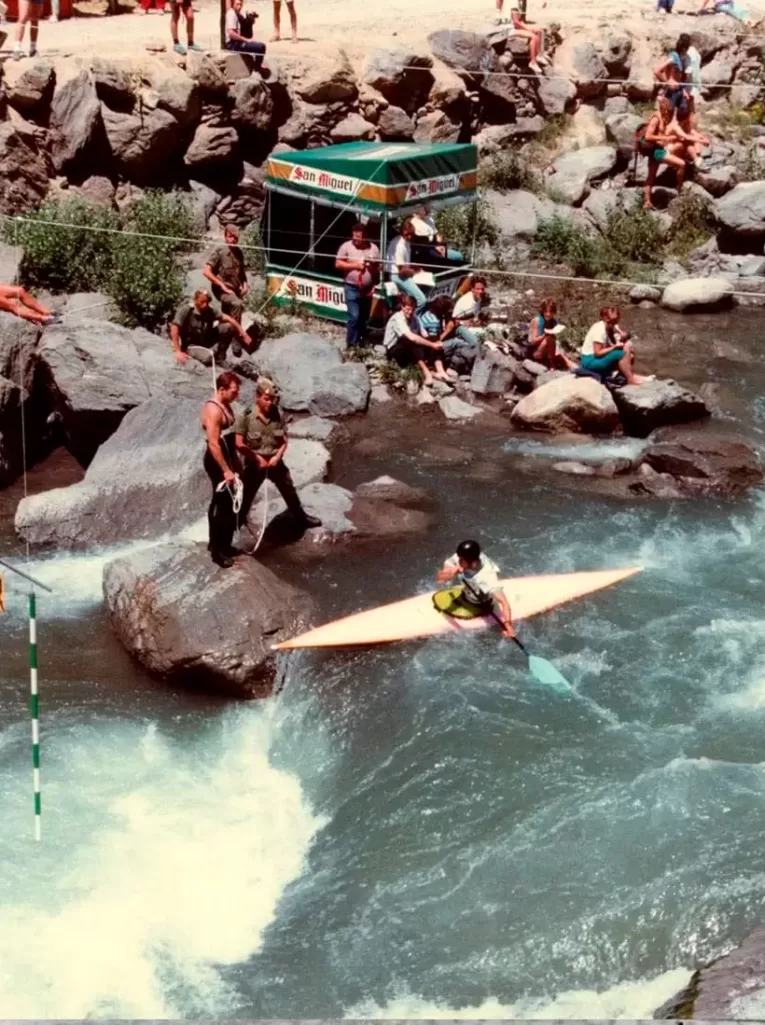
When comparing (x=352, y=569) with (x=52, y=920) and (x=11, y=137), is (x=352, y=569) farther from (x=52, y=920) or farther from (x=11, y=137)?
(x=11, y=137)

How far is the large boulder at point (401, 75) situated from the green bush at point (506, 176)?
1.32m

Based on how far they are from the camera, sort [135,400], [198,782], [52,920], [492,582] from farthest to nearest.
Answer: [135,400], [492,582], [198,782], [52,920]

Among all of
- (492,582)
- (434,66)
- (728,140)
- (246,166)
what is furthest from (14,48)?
(492,582)

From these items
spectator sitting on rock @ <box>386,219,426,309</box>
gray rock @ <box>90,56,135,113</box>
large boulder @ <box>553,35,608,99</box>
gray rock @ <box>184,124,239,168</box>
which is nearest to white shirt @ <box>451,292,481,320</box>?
spectator sitting on rock @ <box>386,219,426,309</box>

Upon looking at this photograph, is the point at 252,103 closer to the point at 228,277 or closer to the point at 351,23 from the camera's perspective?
the point at 351,23

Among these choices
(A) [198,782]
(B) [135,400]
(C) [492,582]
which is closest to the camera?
(A) [198,782]

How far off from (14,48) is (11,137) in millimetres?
1996

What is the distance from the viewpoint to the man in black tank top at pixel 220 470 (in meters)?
11.3

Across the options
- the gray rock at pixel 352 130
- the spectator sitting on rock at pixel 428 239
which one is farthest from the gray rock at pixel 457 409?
the gray rock at pixel 352 130

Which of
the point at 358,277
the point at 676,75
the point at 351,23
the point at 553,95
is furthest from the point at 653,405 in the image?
the point at 351,23

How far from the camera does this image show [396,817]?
915 centimetres

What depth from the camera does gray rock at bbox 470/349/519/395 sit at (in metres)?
16.2

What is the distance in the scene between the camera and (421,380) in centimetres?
1625

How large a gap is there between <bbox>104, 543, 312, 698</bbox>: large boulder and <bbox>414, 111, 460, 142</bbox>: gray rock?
40.0 feet
